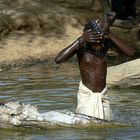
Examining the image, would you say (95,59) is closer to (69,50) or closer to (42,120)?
(69,50)

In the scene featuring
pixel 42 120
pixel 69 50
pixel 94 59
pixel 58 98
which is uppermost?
pixel 69 50

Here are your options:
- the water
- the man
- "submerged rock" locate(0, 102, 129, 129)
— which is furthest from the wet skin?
the water

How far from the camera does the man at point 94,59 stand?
6.97 meters

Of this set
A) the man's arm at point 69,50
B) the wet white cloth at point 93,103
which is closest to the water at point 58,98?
the wet white cloth at point 93,103

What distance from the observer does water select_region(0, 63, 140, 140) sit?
22.2ft

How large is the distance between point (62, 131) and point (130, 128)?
841 millimetres

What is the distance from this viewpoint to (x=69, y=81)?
37.1 ft

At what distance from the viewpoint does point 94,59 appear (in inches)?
281

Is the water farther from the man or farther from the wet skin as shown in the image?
the wet skin

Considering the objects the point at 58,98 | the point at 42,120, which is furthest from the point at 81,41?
the point at 58,98

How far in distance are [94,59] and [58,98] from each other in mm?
2650

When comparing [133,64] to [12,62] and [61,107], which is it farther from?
[12,62]

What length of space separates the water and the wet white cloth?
0.65 feet

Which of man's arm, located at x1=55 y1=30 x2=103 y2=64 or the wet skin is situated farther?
the wet skin
